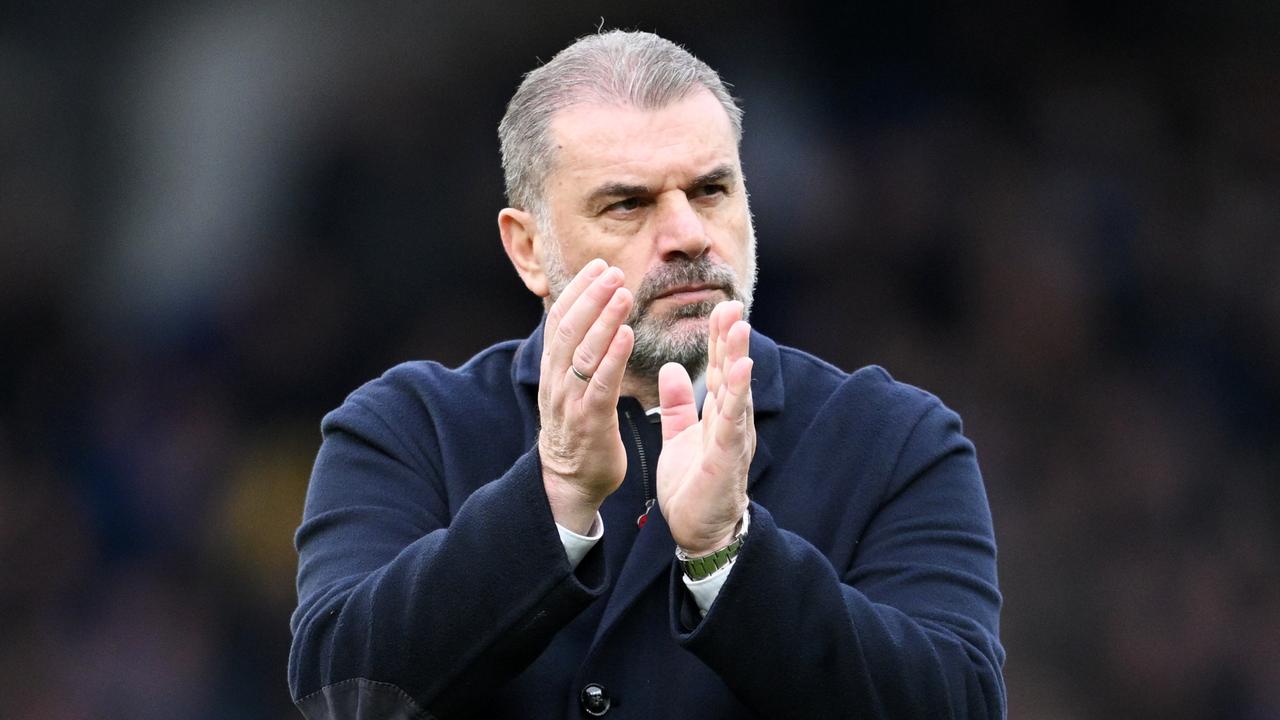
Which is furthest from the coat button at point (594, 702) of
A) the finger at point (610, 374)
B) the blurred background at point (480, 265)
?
the blurred background at point (480, 265)

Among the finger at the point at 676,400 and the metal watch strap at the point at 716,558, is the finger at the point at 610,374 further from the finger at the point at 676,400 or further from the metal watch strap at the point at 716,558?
the metal watch strap at the point at 716,558

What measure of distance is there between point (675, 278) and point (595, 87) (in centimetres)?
38

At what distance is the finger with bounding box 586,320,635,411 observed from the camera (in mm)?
2082

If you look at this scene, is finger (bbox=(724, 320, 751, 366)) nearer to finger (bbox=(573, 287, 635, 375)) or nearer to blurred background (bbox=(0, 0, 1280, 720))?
finger (bbox=(573, 287, 635, 375))

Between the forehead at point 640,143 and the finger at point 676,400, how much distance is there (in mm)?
499

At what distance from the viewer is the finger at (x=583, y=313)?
2107mm

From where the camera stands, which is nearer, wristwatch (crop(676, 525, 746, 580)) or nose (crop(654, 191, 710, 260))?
wristwatch (crop(676, 525, 746, 580))

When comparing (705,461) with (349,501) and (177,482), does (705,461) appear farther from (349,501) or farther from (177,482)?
(177,482)

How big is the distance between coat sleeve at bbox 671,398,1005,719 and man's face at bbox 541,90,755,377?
518 millimetres

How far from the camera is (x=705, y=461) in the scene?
6.78 feet

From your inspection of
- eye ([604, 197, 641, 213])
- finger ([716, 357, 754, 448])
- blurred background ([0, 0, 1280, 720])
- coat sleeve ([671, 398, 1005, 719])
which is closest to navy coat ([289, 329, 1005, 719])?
coat sleeve ([671, 398, 1005, 719])

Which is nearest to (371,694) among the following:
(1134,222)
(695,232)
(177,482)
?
(695,232)

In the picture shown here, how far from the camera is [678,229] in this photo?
2.55m

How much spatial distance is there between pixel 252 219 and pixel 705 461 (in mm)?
4416
